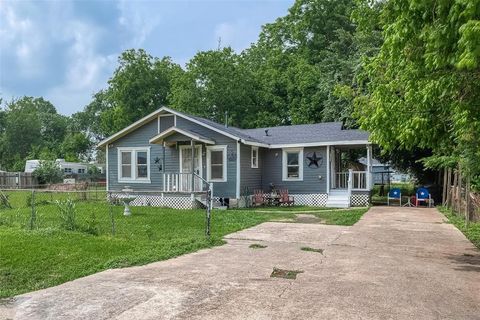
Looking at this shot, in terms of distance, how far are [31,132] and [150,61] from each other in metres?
26.3

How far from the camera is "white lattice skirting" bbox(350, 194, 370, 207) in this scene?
16922 mm

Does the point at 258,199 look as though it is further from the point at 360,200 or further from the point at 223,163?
the point at 360,200

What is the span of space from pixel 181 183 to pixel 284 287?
12.3m

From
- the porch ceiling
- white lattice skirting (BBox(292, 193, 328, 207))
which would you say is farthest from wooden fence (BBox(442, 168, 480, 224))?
the porch ceiling

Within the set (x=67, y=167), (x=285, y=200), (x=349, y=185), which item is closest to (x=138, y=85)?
(x=67, y=167)

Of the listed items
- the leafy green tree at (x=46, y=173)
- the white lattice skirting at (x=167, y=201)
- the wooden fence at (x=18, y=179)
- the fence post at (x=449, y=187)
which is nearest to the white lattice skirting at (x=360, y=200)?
the fence post at (x=449, y=187)

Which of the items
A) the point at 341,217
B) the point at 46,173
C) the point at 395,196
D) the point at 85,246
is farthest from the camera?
the point at 46,173

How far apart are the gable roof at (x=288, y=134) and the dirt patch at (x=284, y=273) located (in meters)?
10.5

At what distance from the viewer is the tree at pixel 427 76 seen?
3.62 metres

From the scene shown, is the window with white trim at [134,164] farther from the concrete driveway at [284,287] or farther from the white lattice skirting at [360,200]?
the concrete driveway at [284,287]

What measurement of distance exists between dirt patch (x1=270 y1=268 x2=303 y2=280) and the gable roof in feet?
34.5

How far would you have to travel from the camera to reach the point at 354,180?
17.6 m

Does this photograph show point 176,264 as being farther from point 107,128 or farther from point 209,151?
point 107,128

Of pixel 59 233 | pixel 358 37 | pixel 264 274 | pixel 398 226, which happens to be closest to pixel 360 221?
pixel 398 226
